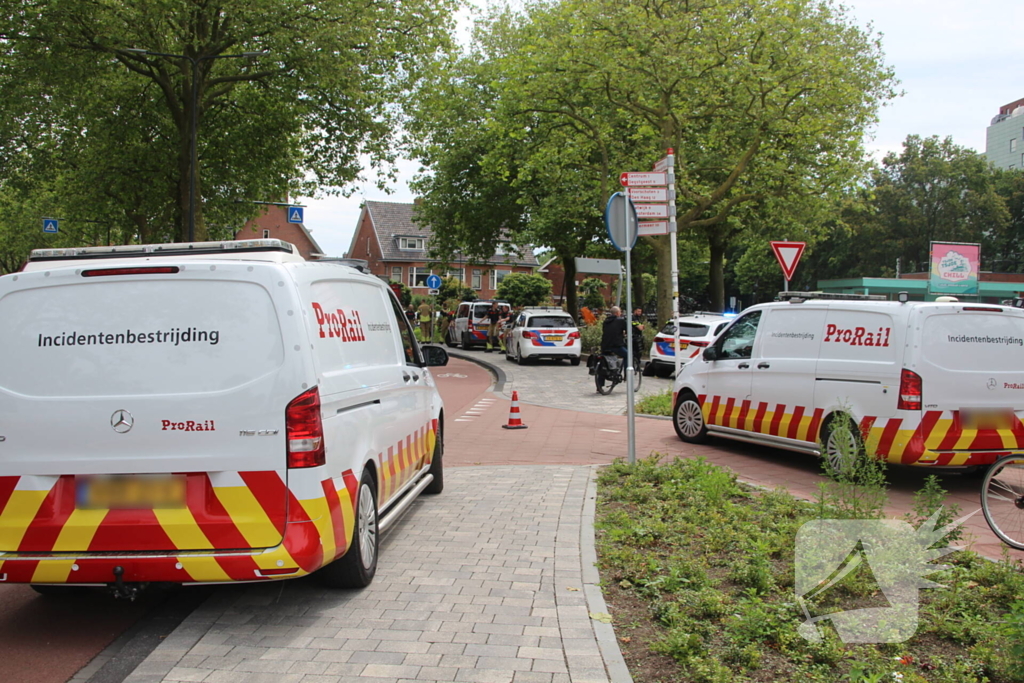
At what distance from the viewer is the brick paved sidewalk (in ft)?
12.9

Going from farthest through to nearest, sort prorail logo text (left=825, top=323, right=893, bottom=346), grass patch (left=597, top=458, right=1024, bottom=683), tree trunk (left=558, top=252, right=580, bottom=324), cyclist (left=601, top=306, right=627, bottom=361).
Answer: tree trunk (left=558, top=252, right=580, bottom=324), cyclist (left=601, top=306, right=627, bottom=361), prorail logo text (left=825, top=323, right=893, bottom=346), grass patch (left=597, top=458, right=1024, bottom=683)

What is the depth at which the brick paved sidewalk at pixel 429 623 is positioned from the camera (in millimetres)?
3936

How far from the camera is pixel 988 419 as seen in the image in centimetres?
800

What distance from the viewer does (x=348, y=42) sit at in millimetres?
22203

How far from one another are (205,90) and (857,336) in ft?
69.6

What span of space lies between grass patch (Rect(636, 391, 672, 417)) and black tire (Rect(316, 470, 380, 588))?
9698 millimetres

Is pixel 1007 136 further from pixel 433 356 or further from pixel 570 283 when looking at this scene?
pixel 433 356

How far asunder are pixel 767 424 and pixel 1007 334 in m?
2.58

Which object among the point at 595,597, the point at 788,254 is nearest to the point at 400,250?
the point at 788,254

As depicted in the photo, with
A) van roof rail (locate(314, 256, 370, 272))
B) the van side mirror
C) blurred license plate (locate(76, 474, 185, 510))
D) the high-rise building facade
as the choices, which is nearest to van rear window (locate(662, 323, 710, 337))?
the van side mirror

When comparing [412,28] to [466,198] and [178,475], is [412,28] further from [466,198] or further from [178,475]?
[178,475]

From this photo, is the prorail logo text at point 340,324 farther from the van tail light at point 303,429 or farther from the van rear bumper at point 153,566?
the van rear bumper at point 153,566

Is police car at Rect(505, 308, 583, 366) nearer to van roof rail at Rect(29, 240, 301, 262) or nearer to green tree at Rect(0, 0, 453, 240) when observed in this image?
green tree at Rect(0, 0, 453, 240)

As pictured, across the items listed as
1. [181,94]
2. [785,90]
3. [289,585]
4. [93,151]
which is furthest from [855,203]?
[289,585]
